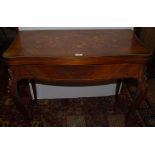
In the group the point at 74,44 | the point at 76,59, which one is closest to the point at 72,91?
the point at 74,44

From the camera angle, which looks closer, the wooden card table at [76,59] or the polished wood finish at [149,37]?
the wooden card table at [76,59]

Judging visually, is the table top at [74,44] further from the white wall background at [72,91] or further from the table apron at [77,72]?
the white wall background at [72,91]

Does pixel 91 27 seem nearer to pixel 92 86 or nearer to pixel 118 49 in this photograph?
pixel 118 49

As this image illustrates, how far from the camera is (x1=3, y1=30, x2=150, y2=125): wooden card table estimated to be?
1.14m

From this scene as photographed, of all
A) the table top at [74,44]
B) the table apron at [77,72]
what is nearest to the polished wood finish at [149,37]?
the table top at [74,44]

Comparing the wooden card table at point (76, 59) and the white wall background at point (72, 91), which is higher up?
the wooden card table at point (76, 59)

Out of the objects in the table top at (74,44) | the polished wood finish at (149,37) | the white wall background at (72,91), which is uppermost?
the table top at (74,44)

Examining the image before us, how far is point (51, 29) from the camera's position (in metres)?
1.50

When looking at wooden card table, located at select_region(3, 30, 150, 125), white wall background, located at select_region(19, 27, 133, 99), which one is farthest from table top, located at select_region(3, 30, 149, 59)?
white wall background, located at select_region(19, 27, 133, 99)

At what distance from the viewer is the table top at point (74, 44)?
1166 millimetres

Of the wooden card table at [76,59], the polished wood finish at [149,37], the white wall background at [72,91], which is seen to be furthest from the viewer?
the white wall background at [72,91]

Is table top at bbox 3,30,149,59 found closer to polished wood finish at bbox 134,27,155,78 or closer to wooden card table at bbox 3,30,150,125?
wooden card table at bbox 3,30,150,125

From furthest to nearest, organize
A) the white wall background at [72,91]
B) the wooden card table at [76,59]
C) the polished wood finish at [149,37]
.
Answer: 1. the white wall background at [72,91]
2. the polished wood finish at [149,37]
3. the wooden card table at [76,59]

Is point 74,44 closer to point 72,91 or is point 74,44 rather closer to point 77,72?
point 77,72
